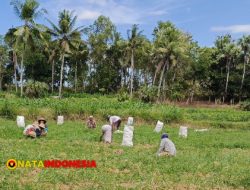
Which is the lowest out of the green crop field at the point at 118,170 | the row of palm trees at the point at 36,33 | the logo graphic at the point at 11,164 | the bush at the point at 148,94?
the green crop field at the point at 118,170

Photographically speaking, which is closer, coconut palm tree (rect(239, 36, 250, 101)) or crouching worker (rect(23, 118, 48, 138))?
crouching worker (rect(23, 118, 48, 138))

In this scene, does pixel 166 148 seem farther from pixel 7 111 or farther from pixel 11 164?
pixel 7 111

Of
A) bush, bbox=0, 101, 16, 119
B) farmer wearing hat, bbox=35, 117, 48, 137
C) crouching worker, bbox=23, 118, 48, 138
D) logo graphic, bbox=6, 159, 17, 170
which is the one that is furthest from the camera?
bush, bbox=0, 101, 16, 119

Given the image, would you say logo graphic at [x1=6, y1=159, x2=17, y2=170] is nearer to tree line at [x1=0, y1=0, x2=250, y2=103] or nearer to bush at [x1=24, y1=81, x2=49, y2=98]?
bush at [x1=24, y1=81, x2=49, y2=98]

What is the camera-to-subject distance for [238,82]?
73.7m

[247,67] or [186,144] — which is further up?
[247,67]

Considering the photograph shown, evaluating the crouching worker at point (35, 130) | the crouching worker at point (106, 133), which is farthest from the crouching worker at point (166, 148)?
the crouching worker at point (35, 130)

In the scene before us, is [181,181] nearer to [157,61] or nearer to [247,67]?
[157,61]

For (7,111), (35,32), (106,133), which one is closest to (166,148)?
(106,133)

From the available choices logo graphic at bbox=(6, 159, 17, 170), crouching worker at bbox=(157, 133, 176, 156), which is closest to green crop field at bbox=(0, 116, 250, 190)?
logo graphic at bbox=(6, 159, 17, 170)

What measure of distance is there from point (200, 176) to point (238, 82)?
63.2m

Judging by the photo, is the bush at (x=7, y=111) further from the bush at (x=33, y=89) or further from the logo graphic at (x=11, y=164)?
the logo graphic at (x=11, y=164)

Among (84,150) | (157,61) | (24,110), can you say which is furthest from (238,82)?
(84,150)

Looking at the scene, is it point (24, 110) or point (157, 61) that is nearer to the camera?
point (24, 110)
